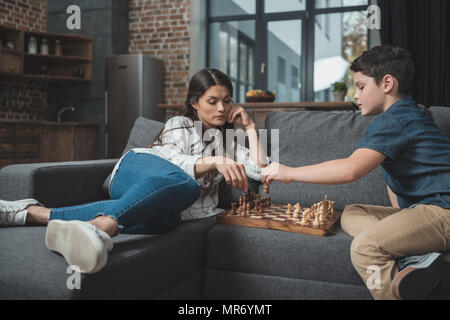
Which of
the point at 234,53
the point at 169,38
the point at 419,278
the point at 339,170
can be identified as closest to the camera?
the point at 419,278

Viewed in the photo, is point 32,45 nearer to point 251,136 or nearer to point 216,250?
point 251,136

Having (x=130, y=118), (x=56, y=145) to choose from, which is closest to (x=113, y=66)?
(x=130, y=118)

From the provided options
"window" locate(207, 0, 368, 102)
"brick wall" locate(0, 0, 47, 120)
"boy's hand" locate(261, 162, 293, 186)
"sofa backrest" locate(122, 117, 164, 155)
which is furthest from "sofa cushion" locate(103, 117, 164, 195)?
"window" locate(207, 0, 368, 102)

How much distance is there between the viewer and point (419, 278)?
1.10 meters

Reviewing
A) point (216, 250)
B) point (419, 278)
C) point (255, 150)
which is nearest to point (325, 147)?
point (255, 150)

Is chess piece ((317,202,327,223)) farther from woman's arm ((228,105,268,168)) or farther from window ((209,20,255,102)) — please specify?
window ((209,20,255,102))

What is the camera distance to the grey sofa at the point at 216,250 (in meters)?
1.05

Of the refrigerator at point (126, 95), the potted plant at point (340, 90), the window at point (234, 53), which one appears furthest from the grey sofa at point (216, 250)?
the window at point (234, 53)

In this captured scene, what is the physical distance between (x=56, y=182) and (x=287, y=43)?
182 inches

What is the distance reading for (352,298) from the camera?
4.31 ft
